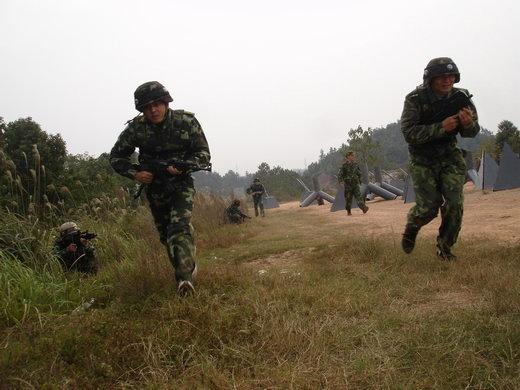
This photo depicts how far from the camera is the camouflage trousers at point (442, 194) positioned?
3.61m

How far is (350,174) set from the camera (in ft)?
37.6

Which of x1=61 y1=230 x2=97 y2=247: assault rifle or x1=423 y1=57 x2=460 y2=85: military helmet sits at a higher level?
x1=423 y1=57 x2=460 y2=85: military helmet

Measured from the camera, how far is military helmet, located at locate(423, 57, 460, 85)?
3444 millimetres

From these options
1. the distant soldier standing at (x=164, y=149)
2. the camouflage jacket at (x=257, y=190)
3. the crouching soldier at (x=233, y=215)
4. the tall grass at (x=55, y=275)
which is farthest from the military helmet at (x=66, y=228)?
the camouflage jacket at (x=257, y=190)

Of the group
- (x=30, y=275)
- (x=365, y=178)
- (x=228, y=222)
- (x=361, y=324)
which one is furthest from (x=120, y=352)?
(x=365, y=178)

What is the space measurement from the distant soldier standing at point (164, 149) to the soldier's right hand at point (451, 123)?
73.4 inches

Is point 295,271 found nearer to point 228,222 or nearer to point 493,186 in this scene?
point 228,222

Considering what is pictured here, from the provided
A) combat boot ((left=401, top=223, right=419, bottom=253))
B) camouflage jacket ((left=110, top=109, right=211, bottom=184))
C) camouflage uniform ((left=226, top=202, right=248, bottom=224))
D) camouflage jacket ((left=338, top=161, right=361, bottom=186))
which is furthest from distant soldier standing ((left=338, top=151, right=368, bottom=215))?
camouflage jacket ((left=110, top=109, right=211, bottom=184))

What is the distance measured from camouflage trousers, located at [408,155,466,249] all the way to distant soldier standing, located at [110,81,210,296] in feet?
6.02

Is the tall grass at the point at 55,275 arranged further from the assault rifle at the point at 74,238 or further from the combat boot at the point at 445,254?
the combat boot at the point at 445,254

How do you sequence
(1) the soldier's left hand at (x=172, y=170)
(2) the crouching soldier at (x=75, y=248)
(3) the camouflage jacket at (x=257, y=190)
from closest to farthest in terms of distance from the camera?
(1) the soldier's left hand at (x=172, y=170) < (2) the crouching soldier at (x=75, y=248) < (3) the camouflage jacket at (x=257, y=190)

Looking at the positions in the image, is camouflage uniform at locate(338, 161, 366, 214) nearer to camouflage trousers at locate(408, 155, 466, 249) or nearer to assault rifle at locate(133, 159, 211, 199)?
camouflage trousers at locate(408, 155, 466, 249)

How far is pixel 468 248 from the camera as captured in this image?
402cm

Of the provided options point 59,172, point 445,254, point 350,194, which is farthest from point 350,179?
point 445,254
